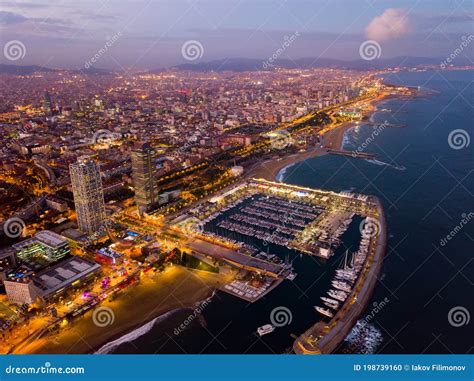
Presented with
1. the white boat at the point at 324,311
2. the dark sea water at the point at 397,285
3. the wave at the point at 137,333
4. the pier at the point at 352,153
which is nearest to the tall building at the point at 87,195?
the wave at the point at 137,333

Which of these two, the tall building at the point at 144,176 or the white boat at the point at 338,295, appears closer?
the white boat at the point at 338,295

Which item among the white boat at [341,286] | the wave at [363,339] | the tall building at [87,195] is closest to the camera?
the wave at [363,339]

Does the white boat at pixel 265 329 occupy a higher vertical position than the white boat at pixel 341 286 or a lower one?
lower

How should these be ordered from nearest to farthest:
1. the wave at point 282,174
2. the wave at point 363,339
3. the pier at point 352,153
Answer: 1. the wave at point 363,339
2. the wave at point 282,174
3. the pier at point 352,153

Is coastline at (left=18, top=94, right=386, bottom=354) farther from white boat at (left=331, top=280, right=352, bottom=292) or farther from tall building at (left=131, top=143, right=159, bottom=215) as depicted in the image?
tall building at (left=131, top=143, right=159, bottom=215)

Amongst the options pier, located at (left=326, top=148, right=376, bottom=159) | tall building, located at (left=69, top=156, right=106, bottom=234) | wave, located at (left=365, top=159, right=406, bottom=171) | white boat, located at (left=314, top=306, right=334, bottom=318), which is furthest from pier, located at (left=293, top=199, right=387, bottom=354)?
pier, located at (left=326, top=148, right=376, bottom=159)

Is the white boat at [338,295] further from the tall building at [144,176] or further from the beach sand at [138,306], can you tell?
the tall building at [144,176]

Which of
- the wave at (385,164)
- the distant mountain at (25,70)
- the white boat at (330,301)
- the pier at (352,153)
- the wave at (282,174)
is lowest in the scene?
the white boat at (330,301)
